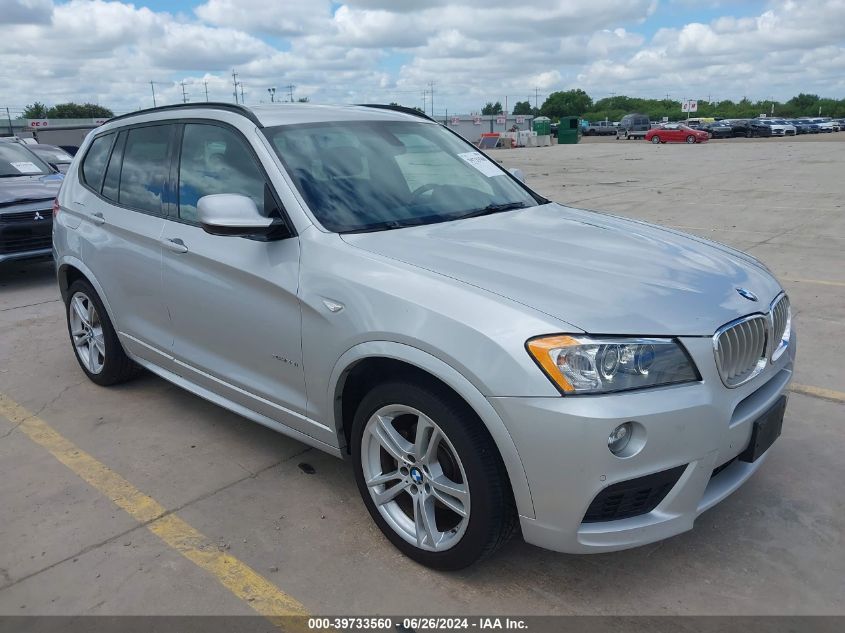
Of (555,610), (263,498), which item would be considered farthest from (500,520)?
(263,498)

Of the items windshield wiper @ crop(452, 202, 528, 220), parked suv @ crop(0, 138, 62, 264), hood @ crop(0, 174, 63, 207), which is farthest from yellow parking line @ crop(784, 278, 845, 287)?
hood @ crop(0, 174, 63, 207)

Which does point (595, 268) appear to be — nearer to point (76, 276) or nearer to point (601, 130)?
point (76, 276)

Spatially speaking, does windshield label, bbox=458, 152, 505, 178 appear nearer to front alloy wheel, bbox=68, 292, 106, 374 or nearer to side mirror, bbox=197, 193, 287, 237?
side mirror, bbox=197, 193, 287, 237

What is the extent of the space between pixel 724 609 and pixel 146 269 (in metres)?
3.26

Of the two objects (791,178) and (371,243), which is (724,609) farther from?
(791,178)

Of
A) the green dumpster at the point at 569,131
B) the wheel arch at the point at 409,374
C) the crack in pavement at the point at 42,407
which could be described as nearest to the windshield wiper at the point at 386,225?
the wheel arch at the point at 409,374

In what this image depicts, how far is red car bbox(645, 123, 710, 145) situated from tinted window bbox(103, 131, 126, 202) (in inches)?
1800

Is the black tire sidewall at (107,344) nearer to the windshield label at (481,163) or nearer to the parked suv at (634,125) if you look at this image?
the windshield label at (481,163)

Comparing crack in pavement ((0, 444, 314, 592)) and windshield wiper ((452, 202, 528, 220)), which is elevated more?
windshield wiper ((452, 202, 528, 220))

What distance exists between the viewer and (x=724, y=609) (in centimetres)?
257

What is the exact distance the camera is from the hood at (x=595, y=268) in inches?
97.5

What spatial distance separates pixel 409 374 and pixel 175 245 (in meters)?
1.70

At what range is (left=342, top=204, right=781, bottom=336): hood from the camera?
8.13 feet

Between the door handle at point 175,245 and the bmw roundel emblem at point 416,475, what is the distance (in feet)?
5.62
